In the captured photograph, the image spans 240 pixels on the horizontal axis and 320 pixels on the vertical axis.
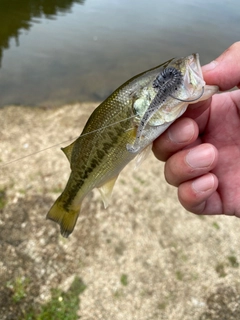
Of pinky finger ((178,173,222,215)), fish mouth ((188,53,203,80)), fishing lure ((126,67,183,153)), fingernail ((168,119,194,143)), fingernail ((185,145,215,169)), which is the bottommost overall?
pinky finger ((178,173,222,215))

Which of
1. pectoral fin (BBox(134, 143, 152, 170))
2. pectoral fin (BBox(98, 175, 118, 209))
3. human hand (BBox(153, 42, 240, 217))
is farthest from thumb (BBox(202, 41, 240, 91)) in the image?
pectoral fin (BBox(98, 175, 118, 209))

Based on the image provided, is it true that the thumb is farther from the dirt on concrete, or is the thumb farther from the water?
the water

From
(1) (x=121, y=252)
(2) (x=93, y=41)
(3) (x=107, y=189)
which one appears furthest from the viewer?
(2) (x=93, y=41)

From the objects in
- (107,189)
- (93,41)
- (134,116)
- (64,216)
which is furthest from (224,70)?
(93,41)

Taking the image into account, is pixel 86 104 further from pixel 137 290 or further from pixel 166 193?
pixel 137 290

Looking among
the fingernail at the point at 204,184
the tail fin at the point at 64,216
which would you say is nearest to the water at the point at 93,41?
the tail fin at the point at 64,216

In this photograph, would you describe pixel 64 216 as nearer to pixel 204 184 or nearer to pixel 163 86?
pixel 204 184

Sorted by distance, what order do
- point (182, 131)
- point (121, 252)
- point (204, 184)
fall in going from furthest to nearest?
point (121, 252), point (204, 184), point (182, 131)

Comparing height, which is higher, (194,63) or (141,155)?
(194,63)

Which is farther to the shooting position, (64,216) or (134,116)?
(64,216)
